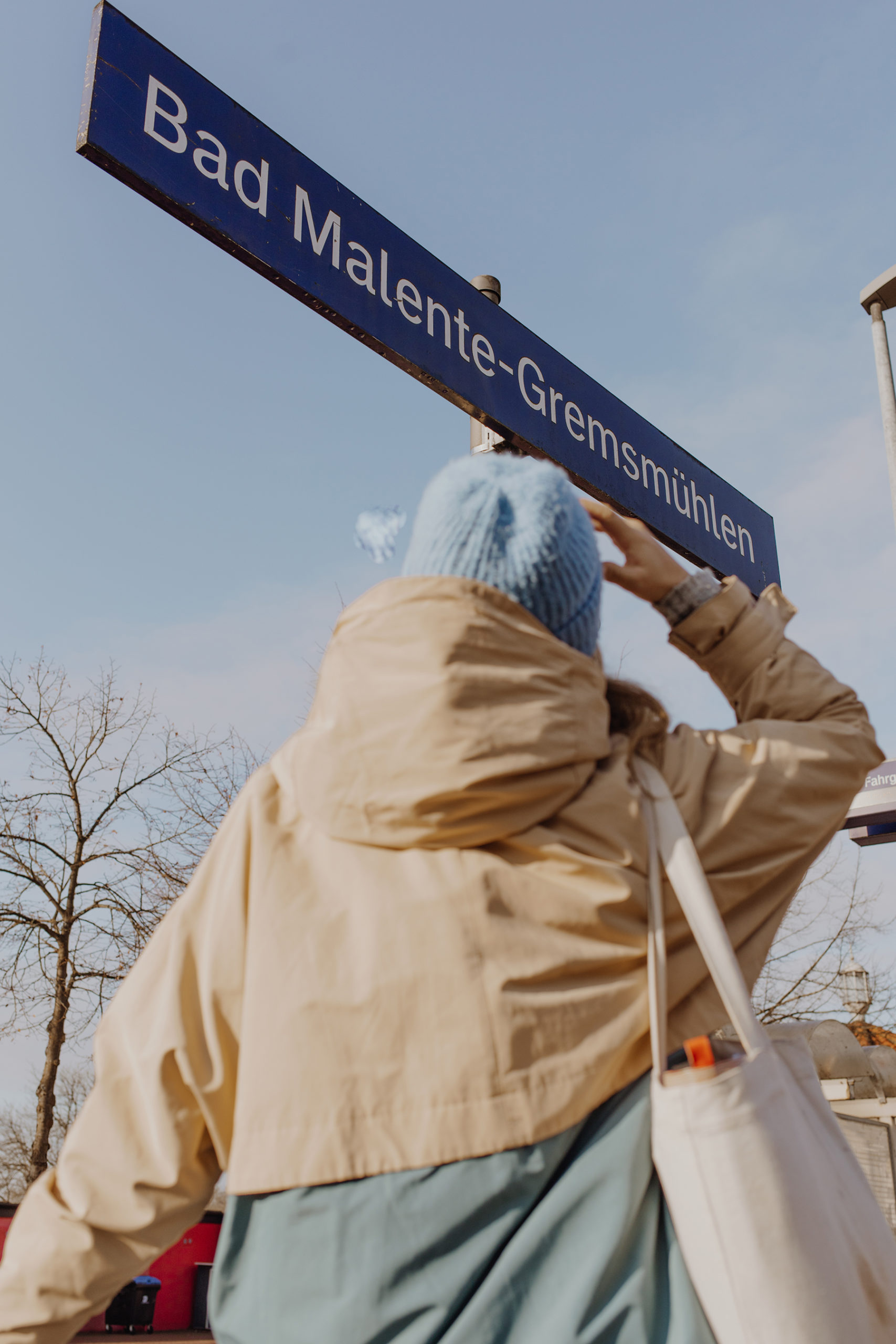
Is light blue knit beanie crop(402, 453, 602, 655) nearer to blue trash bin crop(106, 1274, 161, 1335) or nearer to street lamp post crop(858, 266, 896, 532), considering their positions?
street lamp post crop(858, 266, 896, 532)

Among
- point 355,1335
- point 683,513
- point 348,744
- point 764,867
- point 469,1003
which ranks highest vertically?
point 683,513

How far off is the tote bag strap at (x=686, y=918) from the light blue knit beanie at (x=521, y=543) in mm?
226

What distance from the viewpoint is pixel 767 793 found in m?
1.28

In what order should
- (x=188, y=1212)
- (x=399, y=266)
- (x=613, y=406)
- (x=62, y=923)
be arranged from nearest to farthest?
(x=188, y=1212) < (x=399, y=266) < (x=613, y=406) < (x=62, y=923)

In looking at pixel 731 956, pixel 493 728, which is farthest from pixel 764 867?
pixel 493 728

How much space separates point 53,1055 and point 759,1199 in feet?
53.8

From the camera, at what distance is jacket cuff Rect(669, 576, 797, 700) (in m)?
1.57

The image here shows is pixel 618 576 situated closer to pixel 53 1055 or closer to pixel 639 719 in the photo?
pixel 639 719

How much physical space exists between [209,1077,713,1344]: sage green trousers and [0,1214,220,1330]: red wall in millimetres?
10664

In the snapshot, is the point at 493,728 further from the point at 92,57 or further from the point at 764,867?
the point at 92,57

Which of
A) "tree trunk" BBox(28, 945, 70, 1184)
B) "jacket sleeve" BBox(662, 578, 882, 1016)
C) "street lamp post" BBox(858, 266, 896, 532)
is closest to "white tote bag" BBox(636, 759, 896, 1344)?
"jacket sleeve" BBox(662, 578, 882, 1016)

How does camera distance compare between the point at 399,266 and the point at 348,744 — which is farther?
the point at 399,266

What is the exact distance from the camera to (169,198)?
227cm

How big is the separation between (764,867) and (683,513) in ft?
7.76
